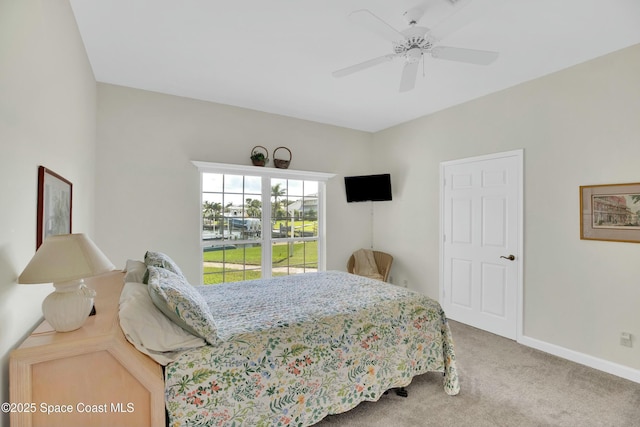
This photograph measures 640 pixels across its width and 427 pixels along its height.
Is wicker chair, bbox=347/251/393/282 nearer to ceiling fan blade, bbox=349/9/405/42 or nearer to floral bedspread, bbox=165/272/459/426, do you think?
floral bedspread, bbox=165/272/459/426

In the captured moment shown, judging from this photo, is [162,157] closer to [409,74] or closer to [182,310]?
[182,310]

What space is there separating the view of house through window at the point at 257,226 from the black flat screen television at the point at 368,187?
0.56 metres

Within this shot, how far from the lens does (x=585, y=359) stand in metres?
2.77

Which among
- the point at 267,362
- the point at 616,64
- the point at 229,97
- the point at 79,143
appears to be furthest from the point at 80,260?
the point at 616,64

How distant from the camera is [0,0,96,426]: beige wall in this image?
114 centimetres

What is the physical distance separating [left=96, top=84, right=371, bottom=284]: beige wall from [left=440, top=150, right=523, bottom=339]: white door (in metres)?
2.29

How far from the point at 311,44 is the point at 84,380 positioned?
2.59 metres

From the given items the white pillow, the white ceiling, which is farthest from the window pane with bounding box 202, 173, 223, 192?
the white pillow

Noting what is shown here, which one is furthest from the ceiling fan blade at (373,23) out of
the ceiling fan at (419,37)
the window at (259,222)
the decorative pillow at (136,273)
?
the window at (259,222)

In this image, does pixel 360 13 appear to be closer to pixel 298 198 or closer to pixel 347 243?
pixel 298 198

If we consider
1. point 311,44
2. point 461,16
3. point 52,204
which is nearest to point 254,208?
point 311,44

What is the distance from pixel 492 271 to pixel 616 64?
2240mm

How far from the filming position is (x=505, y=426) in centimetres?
195

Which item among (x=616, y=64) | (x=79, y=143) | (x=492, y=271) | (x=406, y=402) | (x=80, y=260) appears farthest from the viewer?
(x=492, y=271)
